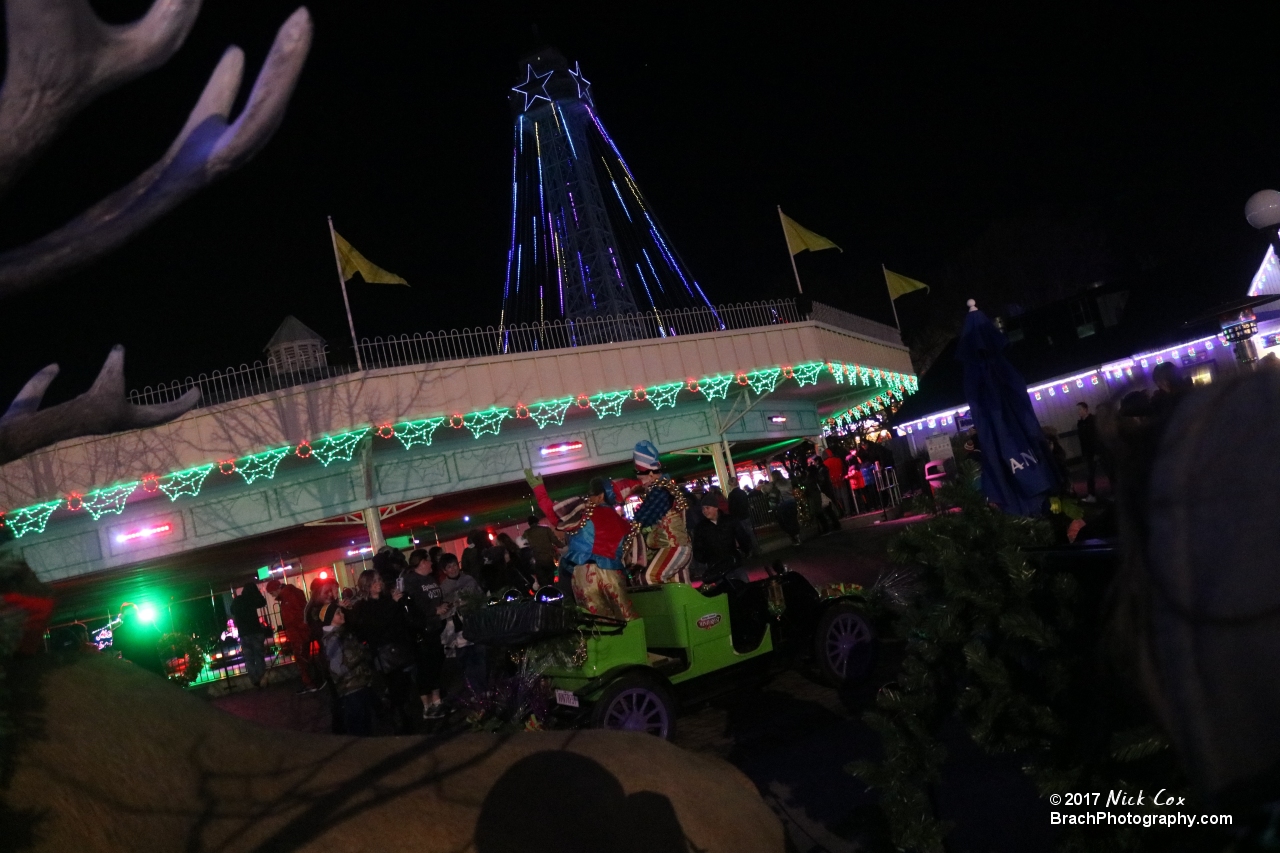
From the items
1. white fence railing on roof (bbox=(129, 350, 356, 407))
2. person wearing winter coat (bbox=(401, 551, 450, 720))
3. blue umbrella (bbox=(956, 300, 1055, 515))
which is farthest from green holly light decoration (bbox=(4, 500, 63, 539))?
blue umbrella (bbox=(956, 300, 1055, 515))

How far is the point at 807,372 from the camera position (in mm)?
21719

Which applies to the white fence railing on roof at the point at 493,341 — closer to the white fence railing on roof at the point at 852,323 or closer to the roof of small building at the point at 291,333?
the white fence railing on roof at the point at 852,323

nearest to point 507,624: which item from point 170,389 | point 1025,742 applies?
point 1025,742

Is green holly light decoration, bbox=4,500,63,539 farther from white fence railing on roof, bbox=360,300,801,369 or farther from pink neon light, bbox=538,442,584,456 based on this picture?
pink neon light, bbox=538,442,584,456

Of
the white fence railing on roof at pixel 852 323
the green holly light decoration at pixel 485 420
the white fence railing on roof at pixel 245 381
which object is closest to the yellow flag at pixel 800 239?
the white fence railing on roof at pixel 852 323

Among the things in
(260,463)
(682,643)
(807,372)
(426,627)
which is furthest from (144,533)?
(807,372)

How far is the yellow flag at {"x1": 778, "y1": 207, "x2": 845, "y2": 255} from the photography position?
22812mm

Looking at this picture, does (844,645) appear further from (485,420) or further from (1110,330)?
(1110,330)

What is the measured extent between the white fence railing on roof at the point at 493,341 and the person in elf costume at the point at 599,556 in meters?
10.5

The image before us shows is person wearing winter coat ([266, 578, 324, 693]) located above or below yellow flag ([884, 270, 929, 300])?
below

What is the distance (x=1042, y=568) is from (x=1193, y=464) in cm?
248

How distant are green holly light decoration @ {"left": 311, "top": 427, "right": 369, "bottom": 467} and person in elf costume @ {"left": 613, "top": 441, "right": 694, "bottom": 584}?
1018cm

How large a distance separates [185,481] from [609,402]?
29.4 ft

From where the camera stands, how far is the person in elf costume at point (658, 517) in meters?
7.34
